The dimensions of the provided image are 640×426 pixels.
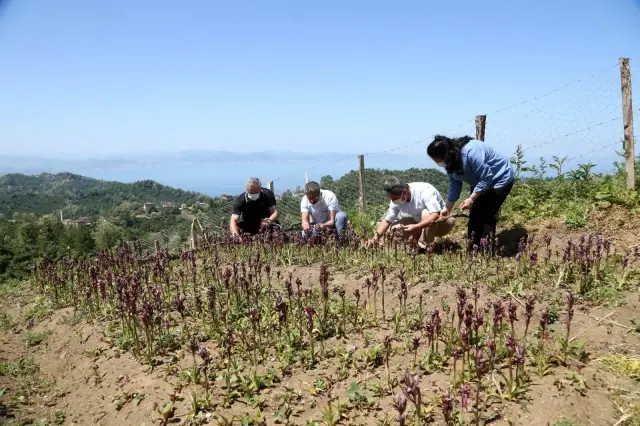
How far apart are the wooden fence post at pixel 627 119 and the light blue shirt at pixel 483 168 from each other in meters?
2.99

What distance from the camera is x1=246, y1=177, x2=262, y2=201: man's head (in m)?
9.83

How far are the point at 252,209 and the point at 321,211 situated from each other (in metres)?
1.71

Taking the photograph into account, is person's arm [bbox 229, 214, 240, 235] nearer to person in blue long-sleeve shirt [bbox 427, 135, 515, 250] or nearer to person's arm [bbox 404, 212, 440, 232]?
person's arm [bbox 404, 212, 440, 232]

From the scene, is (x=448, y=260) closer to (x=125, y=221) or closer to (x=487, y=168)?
A: (x=487, y=168)

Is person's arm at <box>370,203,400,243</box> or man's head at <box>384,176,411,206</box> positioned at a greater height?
man's head at <box>384,176,411,206</box>

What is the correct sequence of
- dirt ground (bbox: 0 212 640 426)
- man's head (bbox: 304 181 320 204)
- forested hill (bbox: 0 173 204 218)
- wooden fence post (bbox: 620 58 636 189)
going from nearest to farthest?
dirt ground (bbox: 0 212 640 426) → wooden fence post (bbox: 620 58 636 189) → man's head (bbox: 304 181 320 204) → forested hill (bbox: 0 173 204 218)

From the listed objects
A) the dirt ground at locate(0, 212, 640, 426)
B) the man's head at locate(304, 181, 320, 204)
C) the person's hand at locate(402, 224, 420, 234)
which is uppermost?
the man's head at locate(304, 181, 320, 204)

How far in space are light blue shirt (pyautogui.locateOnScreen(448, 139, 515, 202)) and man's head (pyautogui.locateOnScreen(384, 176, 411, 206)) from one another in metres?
0.84

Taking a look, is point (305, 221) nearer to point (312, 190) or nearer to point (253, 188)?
point (312, 190)

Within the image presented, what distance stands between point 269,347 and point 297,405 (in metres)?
1.06

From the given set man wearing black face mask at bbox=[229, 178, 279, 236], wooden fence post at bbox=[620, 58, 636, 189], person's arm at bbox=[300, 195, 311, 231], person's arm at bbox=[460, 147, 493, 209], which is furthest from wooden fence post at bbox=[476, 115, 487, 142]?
man wearing black face mask at bbox=[229, 178, 279, 236]

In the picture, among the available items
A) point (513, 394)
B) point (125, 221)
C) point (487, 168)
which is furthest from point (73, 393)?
point (125, 221)

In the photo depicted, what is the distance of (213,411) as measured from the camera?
3.61m

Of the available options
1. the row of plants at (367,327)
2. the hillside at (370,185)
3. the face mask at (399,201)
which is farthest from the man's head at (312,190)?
the hillside at (370,185)
